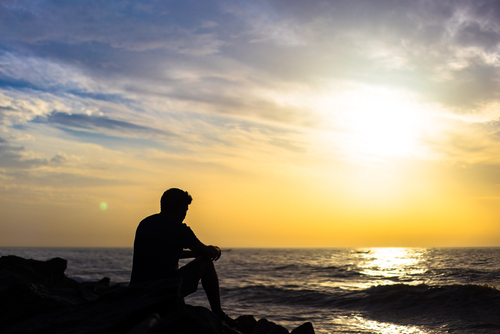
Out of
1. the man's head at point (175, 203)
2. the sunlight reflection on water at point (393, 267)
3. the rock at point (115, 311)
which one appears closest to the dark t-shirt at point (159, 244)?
the man's head at point (175, 203)

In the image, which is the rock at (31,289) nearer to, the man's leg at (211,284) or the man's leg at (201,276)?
the man's leg at (201,276)

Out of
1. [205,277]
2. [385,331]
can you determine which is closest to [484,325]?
[385,331]

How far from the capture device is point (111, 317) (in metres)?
3.29

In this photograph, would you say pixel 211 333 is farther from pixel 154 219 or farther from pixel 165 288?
pixel 154 219

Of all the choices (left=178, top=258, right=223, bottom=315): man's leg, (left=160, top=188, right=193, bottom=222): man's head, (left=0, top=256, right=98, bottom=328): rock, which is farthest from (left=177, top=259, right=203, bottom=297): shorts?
(left=0, top=256, right=98, bottom=328): rock

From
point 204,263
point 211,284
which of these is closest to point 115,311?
point 204,263

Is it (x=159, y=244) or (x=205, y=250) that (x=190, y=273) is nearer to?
(x=205, y=250)

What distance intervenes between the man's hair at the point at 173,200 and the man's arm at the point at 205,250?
0.50 m

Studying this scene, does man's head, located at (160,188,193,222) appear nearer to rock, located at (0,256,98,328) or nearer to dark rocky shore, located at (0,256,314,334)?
dark rocky shore, located at (0,256,314,334)

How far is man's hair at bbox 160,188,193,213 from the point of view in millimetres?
4215

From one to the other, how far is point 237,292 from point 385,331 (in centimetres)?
850

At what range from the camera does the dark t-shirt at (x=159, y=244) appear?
3951 mm

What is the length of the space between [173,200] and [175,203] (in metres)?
0.04

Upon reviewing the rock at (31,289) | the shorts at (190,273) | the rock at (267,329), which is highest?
the shorts at (190,273)
